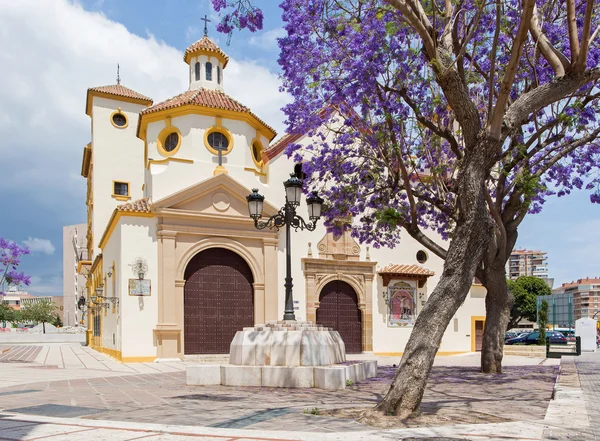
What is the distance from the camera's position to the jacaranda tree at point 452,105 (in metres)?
7.65

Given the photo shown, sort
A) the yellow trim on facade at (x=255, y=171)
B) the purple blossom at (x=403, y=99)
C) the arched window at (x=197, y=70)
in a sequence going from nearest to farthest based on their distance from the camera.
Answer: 1. the purple blossom at (x=403, y=99)
2. the yellow trim on facade at (x=255, y=171)
3. the arched window at (x=197, y=70)

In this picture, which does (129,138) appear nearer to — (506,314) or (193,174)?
(193,174)

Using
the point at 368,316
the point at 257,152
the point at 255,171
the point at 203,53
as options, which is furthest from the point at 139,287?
the point at 203,53

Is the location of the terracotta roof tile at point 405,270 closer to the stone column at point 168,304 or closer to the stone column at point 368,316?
the stone column at point 368,316

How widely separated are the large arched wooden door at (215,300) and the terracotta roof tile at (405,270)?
18.4 feet

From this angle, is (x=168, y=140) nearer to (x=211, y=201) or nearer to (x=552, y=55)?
(x=211, y=201)

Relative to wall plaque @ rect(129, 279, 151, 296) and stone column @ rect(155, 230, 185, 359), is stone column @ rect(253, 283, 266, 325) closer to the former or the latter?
stone column @ rect(155, 230, 185, 359)

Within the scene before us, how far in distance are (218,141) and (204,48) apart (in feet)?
14.6

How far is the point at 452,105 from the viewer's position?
26.0 feet

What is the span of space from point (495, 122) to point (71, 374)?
1159cm

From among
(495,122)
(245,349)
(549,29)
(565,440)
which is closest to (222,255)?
(245,349)

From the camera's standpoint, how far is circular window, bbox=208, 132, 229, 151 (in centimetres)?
2188

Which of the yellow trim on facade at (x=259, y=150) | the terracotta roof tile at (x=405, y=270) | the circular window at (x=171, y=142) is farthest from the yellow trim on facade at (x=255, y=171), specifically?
the terracotta roof tile at (x=405, y=270)

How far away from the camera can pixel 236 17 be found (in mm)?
8570
